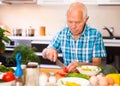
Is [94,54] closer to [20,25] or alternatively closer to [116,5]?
[116,5]

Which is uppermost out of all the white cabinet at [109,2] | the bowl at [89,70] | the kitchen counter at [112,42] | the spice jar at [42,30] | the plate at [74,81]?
the white cabinet at [109,2]

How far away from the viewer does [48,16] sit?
3982 mm

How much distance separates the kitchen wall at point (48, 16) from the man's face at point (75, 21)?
1.89 metres

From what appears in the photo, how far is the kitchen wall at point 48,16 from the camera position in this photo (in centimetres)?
378

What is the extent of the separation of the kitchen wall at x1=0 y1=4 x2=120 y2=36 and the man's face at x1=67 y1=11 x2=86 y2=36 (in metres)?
1.89

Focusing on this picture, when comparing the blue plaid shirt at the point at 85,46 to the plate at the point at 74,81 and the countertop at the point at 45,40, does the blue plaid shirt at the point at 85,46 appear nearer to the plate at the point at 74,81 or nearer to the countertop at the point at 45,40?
the plate at the point at 74,81

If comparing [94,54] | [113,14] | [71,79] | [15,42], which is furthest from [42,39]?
[71,79]

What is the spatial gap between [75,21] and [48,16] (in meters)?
2.14

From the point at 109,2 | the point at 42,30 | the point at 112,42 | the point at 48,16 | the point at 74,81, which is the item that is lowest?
the point at 74,81

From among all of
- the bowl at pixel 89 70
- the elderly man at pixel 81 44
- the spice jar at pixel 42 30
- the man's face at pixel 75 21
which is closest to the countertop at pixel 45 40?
the spice jar at pixel 42 30

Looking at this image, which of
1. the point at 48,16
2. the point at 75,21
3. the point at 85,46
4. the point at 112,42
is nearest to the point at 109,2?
the point at 112,42

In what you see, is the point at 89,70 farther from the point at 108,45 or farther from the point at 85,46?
the point at 108,45

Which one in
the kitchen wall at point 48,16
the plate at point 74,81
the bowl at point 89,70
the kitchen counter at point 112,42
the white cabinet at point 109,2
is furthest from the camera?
the kitchen wall at point 48,16

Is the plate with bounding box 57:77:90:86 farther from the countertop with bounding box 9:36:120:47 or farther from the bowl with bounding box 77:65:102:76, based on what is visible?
the countertop with bounding box 9:36:120:47
